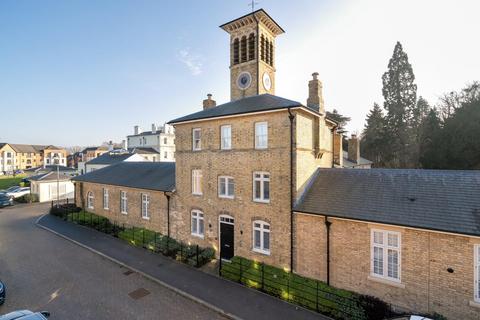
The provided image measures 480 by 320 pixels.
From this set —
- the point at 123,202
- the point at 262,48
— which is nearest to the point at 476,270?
the point at 262,48

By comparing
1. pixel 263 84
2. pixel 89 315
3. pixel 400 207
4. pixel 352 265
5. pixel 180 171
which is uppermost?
pixel 263 84

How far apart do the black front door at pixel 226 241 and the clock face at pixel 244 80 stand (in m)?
10.2

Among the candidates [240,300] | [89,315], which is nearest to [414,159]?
[240,300]

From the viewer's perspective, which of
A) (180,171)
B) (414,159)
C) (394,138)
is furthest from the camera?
(394,138)

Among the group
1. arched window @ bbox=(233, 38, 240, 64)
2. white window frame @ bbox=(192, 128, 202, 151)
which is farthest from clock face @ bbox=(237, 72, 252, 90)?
white window frame @ bbox=(192, 128, 202, 151)

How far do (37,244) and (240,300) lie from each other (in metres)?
17.0

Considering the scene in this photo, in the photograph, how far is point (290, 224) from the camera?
12.7 meters

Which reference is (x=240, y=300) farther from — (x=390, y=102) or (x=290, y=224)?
(x=390, y=102)

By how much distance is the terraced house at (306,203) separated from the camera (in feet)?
30.9

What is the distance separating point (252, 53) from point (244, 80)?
81.0 inches

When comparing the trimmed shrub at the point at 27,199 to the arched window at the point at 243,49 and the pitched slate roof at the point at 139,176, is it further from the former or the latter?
the arched window at the point at 243,49

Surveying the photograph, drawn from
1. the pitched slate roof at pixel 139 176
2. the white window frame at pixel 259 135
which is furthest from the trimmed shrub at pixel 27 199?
the white window frame at pixel 259 135

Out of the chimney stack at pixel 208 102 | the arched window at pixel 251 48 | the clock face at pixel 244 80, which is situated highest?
the arched window at pixel 251 48

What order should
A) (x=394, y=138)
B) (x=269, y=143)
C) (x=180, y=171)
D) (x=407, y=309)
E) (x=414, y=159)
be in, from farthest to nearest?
(x=394, y=138)
(x=414, y=159)
(x=180, y=171)
(x=269, y=143)
(x=407, y=309)
